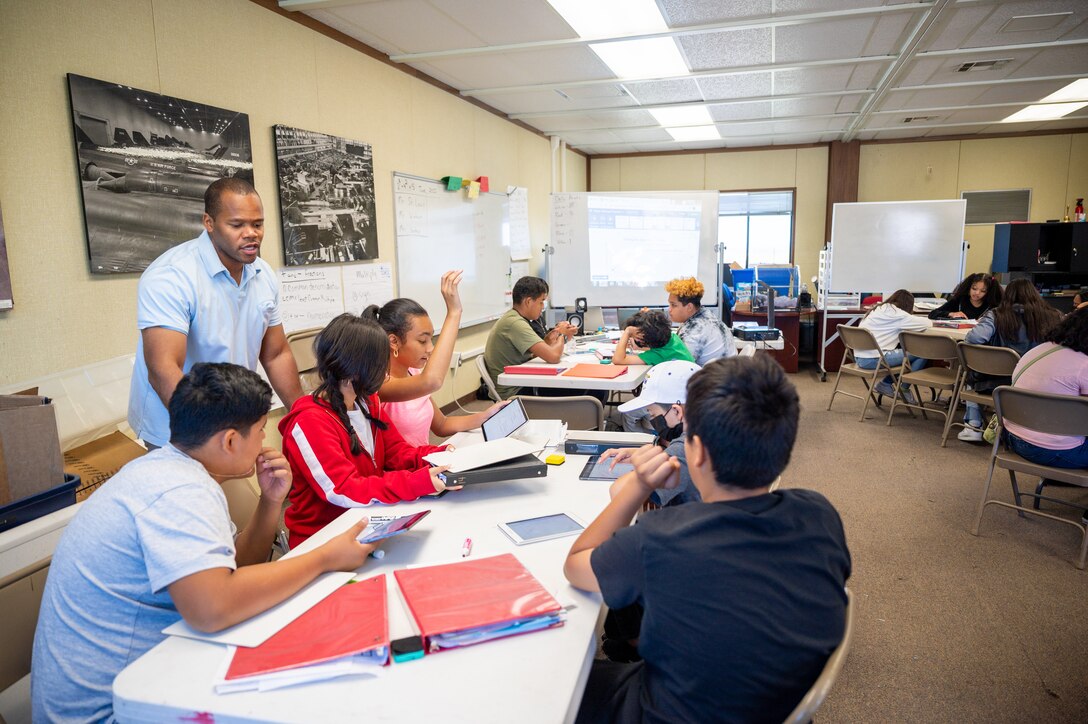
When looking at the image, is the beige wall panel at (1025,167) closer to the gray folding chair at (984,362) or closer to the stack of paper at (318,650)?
the gray folding chair at (984,362)

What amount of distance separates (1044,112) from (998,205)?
1677mm

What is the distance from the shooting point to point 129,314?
2822 millimetres

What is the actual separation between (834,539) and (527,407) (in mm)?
1820

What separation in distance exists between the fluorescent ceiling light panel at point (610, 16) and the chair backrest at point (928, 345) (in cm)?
284

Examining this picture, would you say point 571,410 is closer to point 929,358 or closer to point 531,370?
point 531,370

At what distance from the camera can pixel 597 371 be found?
359 centimetres

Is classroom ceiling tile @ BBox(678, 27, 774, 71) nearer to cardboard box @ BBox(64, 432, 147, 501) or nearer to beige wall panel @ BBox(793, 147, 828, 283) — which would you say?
cardboard box @ BBox(64, 432, 147, 501)

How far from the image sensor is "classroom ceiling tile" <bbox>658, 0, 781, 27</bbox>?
3.75m

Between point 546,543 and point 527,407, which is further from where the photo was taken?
point 527,407

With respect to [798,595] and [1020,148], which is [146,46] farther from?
[1020,148]

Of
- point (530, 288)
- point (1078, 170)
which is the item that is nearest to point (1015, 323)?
point (530, 288)

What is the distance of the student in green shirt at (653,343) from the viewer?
3.64m

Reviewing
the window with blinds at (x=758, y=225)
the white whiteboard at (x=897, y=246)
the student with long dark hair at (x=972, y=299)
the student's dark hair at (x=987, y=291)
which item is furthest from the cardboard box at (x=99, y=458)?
the window with blinds at (x=758, y=225)

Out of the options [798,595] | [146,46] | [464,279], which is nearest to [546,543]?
[798,595]
